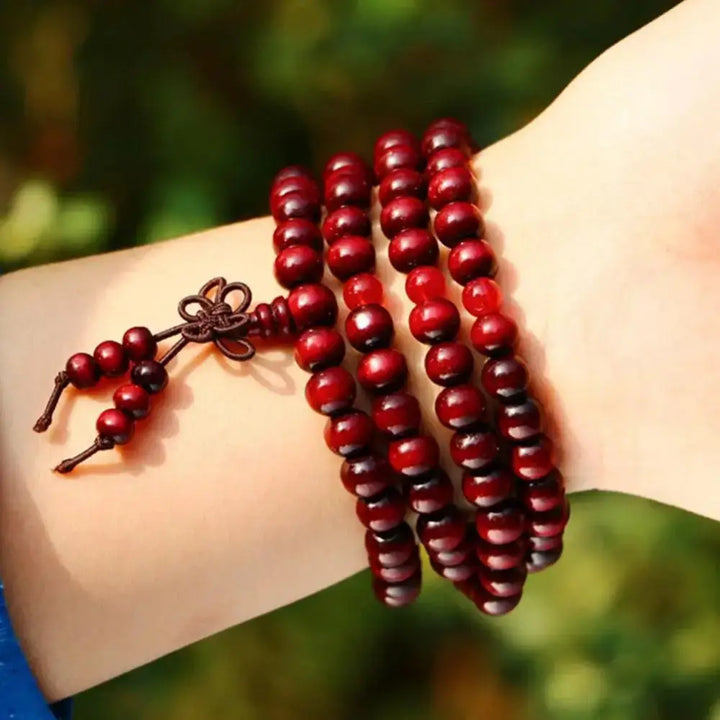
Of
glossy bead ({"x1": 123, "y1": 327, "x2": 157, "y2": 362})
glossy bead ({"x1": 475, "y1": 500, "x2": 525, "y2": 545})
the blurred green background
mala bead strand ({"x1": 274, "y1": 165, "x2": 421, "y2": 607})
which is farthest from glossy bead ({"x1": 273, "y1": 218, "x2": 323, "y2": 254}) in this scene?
the blurred green background

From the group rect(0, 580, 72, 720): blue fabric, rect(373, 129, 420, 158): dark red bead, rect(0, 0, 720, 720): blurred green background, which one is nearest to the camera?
rect(0, 580, 72, 720): blue fabric

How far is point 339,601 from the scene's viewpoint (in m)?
1.21

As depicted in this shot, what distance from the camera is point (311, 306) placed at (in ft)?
2.13

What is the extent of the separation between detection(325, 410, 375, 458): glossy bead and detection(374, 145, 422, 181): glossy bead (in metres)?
0.19

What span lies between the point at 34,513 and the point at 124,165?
61cm

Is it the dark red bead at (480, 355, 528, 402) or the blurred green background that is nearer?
the dark red bead at (480, 355, 528, 402)

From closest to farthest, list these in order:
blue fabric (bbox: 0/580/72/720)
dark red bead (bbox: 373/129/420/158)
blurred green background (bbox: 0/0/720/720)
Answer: blue fabric (bbox: 0/580/72/720) → dark red bead (bbox: 373/129/420/158) → blurred green background (bbox: 0/0/720/720)

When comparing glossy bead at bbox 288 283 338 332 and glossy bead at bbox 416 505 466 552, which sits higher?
glossy bead at bbox 288 283 338 332

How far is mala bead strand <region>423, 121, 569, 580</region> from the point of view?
0.64 meters

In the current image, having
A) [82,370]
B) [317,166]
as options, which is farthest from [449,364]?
[317,166]

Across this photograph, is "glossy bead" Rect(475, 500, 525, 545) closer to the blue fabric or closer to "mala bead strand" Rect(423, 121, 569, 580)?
"mala bead strand" Rect(423, 121, 569, 580)

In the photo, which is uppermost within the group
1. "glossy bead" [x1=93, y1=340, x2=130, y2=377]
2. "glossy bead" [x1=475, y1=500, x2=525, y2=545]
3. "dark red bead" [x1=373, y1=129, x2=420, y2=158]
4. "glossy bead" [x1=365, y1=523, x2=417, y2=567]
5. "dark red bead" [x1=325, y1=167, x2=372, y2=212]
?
"dark red bead" [x1=373, y1=129, x2=420, y2=158]

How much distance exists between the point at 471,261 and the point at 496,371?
0.25 feet

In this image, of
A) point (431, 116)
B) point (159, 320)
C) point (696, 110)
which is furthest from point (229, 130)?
point (696, 110)
